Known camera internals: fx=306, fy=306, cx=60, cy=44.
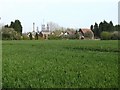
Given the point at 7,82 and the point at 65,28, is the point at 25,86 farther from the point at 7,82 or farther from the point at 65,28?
the point at 65,28

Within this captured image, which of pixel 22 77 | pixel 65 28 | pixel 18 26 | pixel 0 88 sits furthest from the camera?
pixel 65 28

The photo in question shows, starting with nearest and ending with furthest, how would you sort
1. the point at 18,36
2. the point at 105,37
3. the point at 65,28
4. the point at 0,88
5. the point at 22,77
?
the point at 0,88 → the point at 22,77 → the point at 18,36 → the point at 105,37 → the point at 65,28

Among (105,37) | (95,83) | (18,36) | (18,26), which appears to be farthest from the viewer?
(18,26)

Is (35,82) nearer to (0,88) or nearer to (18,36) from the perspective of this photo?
(0,88)

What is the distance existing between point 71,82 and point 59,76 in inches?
54.4

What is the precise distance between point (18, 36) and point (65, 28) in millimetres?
73958

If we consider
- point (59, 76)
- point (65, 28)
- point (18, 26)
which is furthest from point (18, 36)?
point (59, 76)

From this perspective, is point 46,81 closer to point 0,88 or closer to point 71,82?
point 71,82

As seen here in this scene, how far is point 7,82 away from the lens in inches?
396

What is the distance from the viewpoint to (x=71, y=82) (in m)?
10.1

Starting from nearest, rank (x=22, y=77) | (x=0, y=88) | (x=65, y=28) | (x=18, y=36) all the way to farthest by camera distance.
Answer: (x=0, y=88) → (x=22, y=77) → (x=18, y=36) → (x=65, y=28)

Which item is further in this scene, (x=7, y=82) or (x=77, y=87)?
(x=7, y=82)

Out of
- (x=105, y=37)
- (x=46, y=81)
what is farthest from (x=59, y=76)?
(x=105, y=37)

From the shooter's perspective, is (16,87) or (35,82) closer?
(16,87)
